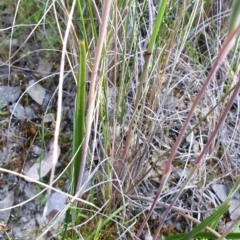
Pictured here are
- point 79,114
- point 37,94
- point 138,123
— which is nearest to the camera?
point 79,114

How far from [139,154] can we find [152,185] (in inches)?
5.0

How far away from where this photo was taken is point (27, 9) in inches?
45.1

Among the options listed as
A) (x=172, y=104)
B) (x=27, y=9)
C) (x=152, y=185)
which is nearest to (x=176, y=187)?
(x=152, y=185)

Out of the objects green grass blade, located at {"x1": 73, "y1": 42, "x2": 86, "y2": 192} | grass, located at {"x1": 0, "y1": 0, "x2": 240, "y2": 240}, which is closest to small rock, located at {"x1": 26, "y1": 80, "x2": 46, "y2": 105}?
grass, located at {"x1": 0, "y1": 0, "x2": 240, "y2": 240}

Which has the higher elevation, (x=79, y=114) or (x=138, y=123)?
(x=79, y=114)

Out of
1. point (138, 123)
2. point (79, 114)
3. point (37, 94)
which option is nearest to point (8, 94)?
point (37, 94)

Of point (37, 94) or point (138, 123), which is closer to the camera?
point (138, 123)

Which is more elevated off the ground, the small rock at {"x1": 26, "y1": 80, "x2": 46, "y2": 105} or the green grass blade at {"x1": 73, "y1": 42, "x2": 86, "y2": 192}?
the green grass blade at {"x1": 73, "y1": 42, "x2": 86, "y2": 192}


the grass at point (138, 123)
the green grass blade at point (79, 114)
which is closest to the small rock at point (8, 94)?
the grass at point (138, 123)

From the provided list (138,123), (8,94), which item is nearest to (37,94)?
(8,94)

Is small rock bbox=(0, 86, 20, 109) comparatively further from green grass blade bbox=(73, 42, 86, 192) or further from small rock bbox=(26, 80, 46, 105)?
green grass blade bbox=(73, 42, 86, 192)

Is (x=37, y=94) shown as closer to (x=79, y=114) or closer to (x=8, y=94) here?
(x=8, y=94)

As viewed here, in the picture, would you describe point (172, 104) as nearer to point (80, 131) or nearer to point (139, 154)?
point (139, 154)

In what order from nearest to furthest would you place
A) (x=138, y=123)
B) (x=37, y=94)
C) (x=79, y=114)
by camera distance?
(x=79, y=114)
(x=138, y=123)
(x=37, y=94)
